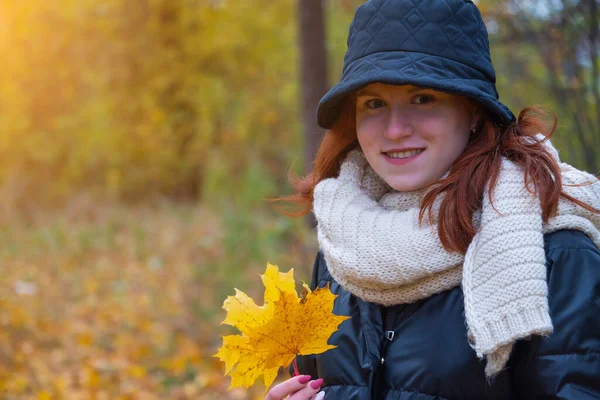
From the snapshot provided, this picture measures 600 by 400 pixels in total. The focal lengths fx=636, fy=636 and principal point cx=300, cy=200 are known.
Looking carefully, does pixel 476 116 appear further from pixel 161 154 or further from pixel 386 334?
pixel 161 154

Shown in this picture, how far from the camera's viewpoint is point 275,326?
4.91 feet

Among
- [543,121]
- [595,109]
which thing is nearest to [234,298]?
[543,121]

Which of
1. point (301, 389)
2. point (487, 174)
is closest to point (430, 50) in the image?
point (487, 174)

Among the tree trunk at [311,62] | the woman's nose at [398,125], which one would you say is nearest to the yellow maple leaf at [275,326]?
the woman's nose at [398,125]

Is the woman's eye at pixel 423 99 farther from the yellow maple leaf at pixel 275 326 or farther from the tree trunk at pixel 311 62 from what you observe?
the tree trunk at pixel 311 62

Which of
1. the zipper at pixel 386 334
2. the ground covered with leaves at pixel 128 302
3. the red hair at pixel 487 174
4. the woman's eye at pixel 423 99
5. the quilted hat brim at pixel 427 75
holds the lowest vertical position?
the ground covered with leaves at pixel 128 302

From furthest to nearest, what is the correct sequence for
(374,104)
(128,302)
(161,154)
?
(161,154) < (128,302) < (374,104)

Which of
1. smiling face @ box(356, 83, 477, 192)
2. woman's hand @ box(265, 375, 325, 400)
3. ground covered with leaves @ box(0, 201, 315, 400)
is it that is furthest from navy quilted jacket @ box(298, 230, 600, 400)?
ground covered with leaves @ box(0, 201, 315, 400)

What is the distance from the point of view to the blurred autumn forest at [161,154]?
368 cm

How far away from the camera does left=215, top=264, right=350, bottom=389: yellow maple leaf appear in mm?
1498

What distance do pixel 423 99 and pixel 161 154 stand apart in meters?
11.6

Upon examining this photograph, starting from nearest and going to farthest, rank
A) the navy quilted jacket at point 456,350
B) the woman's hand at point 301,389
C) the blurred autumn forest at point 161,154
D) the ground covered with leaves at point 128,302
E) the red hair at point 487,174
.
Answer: the navy quilted jacket at point 456,350, the red hair at point 487,174, the woman's hand at point 301,389, the blurred autumn forest at point 161,154, the ground covered with leaves at point 128,302

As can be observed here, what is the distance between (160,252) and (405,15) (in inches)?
303

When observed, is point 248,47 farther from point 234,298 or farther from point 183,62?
point 234,298
